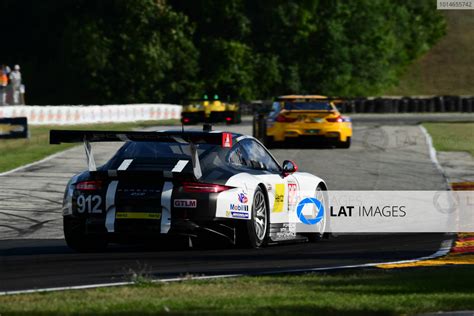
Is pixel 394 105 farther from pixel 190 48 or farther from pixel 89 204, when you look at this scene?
pixel 89 204

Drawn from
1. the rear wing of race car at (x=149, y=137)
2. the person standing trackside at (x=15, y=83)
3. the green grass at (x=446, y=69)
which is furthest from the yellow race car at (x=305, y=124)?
the green grass at (x=446, y=69)

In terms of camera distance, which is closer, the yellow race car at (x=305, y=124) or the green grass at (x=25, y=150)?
the green grass at (x=25, y=150)

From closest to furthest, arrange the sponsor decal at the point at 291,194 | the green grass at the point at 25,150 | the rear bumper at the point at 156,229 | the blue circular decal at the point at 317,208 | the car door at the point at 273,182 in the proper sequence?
the rear bumper at the point at 156,229, the car door at the point at 273,182, the sponsor decal at the point at 291,194, the blue circular decal at the point at 317,208, the green grass at the point at 25,150

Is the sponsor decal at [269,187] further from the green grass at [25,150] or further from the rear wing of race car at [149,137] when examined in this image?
the green grass at [25,150]

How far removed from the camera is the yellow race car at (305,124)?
3133 cm

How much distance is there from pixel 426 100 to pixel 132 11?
57.8 feet

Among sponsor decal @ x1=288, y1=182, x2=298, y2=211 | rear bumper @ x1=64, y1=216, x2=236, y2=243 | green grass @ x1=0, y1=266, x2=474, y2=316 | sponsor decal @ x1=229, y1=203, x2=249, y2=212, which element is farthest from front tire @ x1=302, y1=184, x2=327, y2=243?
green grass @ x1=0, y1=266, x2=474, y2=316

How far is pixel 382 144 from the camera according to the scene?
3472 cm

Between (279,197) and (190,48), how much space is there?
60.9 meters

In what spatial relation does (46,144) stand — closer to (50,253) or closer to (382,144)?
(382,144)

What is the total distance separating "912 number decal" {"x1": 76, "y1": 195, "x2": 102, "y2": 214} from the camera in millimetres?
12281

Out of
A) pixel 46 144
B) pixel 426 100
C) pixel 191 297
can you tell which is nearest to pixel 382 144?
pixel 46 144

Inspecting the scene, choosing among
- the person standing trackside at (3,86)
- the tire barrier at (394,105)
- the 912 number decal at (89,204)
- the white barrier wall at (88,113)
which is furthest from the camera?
the tire barrier at (394,105)

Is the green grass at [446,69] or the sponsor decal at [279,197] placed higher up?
the green grass at [446,69]
